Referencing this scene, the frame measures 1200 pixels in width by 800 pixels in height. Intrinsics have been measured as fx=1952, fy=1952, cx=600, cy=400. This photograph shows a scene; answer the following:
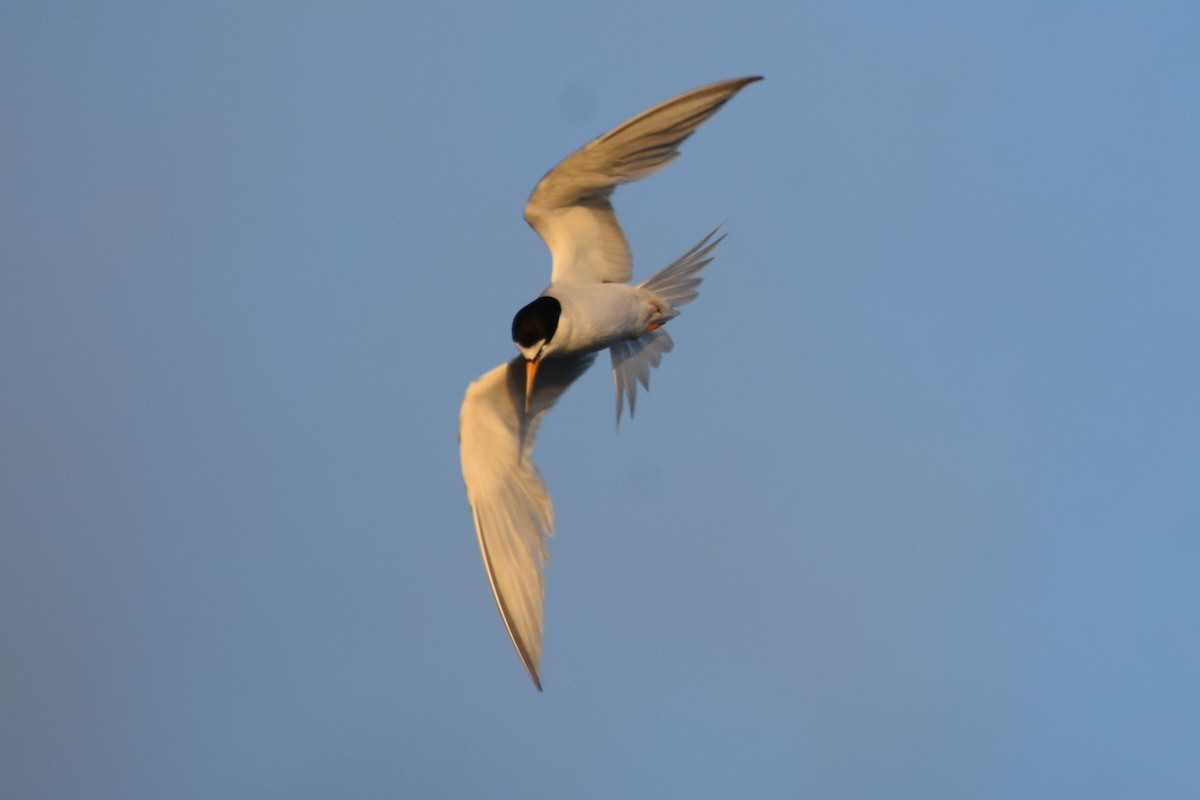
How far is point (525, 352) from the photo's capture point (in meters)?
11.0

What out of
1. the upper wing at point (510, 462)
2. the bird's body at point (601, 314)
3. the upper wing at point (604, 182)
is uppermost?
the upper wing at point (604, 182)

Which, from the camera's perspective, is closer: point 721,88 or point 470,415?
point 721,88

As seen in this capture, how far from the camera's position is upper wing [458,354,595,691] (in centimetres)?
1152

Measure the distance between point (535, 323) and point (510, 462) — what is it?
4.41ft

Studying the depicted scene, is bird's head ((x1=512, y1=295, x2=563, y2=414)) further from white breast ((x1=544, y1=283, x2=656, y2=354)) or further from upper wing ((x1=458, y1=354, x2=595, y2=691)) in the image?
upper wing ((x1=458, y1=354, x2=595, y2=691))

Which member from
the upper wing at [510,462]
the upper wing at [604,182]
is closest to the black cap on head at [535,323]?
the upper wing at [604,182]

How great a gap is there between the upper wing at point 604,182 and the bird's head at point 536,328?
0.75 metres

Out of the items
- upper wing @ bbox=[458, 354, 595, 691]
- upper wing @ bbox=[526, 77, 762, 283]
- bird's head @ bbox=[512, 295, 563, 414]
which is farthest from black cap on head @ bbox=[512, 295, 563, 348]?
upper wing @ bbox=[458, 354, 595, 691]

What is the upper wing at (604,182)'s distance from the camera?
10530mm

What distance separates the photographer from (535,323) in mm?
10953

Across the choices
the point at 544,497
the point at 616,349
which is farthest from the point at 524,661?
the point at 616,349

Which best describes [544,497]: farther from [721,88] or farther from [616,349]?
[721,88]

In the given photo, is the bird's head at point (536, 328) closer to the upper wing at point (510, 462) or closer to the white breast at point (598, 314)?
the white breast at point (598, 314)

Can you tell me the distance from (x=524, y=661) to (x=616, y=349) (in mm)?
2455
